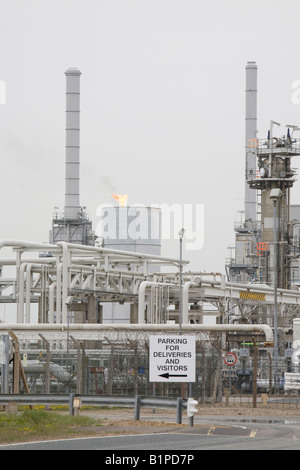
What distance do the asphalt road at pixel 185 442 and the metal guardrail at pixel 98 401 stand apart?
1.14m

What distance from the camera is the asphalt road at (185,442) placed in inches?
648

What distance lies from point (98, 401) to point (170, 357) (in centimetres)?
194

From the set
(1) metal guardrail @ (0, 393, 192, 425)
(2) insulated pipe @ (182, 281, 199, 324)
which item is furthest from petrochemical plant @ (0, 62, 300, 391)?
(1) metal guardrail @ (0, 393, 192, 425)

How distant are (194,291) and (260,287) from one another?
6692mm

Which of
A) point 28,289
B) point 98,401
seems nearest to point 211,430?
point 98,401

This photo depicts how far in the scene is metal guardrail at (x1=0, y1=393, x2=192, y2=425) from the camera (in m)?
22.0

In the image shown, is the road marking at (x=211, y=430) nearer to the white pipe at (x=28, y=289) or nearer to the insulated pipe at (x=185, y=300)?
the insulated pipe at (x=185, y=300)

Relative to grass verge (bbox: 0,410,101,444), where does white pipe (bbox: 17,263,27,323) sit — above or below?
above

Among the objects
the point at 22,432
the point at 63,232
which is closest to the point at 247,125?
the point at 63,232

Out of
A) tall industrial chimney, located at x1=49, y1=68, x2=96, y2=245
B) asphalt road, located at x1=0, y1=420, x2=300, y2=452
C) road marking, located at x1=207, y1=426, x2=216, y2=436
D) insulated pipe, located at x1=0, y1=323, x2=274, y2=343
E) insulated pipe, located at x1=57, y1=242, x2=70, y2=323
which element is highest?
tall industrial chimney, located at x1=49, y1=68, x2=96, y2=245

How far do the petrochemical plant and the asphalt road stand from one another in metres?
10.7

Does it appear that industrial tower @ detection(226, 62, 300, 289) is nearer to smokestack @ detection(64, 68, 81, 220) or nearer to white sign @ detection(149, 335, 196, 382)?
smokestack @ detection(64, 68, 81, 220)

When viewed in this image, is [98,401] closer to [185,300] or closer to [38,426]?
[38,426]
